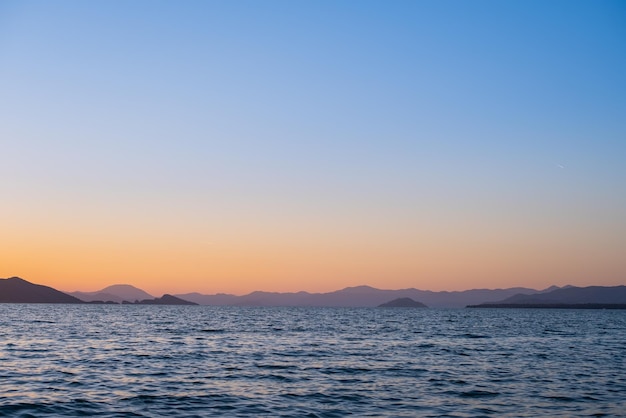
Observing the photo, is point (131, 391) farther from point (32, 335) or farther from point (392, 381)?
point (32, 335)

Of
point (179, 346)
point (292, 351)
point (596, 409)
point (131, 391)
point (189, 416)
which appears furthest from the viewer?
point (179, 346)

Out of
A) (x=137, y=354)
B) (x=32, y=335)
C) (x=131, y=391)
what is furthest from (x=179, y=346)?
(x=131, y=391)

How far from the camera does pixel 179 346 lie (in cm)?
5138

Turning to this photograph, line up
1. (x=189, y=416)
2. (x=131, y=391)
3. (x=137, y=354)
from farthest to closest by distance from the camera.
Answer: (x=137, y=354)
(x=131, y=391)
(x=189, y=416)

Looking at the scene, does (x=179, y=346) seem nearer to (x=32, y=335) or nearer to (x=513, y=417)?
(x=32, y=335)

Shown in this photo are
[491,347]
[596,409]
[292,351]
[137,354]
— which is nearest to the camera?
[596,409]

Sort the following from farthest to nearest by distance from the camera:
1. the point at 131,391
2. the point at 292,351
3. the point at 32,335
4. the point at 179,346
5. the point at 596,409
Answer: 1. the point at 32,335
2. the point at 179,346
3. the point at 292,351
4. the point at 131,391
5. the point at 596,409

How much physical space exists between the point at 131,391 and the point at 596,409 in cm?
2131

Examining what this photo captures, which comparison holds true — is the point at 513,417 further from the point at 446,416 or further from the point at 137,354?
the point at 137,354

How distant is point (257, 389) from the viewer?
28312 millimetres

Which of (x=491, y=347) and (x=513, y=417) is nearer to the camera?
(x=513, y=417)

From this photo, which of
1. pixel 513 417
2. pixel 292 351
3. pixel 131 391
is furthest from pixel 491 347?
pixel 131 391

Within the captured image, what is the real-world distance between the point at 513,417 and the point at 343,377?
459 inches

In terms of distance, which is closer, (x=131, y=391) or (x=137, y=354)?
(x=131, y=391)
